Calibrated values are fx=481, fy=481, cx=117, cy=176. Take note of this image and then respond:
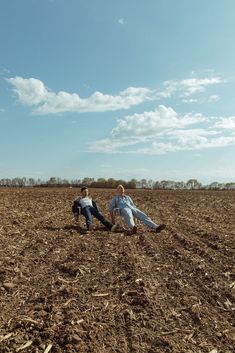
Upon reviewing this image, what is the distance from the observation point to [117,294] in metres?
6.37

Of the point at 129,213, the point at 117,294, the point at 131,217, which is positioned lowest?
the point at 117,294

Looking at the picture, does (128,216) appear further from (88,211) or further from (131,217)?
(88,211)

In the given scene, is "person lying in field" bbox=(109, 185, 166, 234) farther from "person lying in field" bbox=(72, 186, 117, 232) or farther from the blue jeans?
"person lying in field" bbox=(72, 186, 117, 232)

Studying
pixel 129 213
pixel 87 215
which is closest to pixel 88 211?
pixel 87 215

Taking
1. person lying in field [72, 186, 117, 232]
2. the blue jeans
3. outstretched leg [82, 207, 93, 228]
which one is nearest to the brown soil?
the blue jeans

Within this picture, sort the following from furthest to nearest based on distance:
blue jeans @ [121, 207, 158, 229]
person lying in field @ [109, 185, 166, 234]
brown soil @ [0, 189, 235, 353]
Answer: blue jeans @ [121, 207, 158, 229], person lying in field @ [109, 185, 166, 234], brown soil @ [0, 189, 235, 353]

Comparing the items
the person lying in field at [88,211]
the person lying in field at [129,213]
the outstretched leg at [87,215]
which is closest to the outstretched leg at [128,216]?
the person lying in field at [129,213]

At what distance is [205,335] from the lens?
507cm

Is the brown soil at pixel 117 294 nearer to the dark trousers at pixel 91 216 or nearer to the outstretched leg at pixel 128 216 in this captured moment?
the outstretched leg at pixel 128 216

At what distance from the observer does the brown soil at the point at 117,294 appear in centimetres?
489

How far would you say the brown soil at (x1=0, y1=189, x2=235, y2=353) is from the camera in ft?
16.0

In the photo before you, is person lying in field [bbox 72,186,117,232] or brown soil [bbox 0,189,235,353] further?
person lying in field [bbox 72,186,117,232]

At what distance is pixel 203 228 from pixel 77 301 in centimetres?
811

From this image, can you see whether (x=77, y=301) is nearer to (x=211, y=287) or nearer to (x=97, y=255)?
(x=211, y=287)
